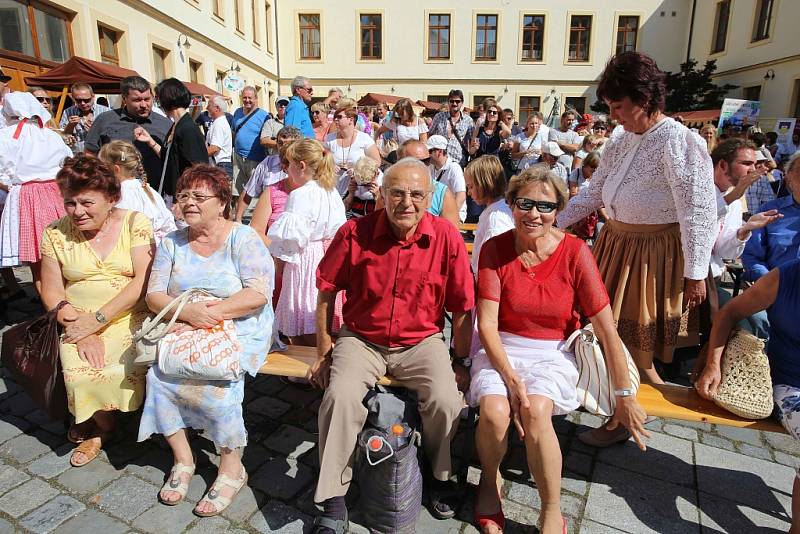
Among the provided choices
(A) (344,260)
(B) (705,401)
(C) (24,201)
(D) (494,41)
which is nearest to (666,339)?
(B) (705,401)

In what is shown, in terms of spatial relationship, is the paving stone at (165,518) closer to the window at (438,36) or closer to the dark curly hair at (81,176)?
the dark curly hair at (81,176)

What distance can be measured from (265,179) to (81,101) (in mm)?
3637

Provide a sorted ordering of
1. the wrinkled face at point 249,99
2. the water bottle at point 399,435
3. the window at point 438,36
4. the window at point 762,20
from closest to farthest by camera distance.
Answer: the water bottle at point 399,435 < the wrinkled face at point 249,99 < the window at point 762,20 < the window at point 438,36

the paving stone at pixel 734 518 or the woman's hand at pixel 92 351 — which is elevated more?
the woman's hand at pixel 92 351

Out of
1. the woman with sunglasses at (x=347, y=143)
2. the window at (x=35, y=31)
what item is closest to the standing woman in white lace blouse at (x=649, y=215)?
the woman with sunglasses at (x=347, y=143)

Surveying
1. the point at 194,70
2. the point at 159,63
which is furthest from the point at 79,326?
the point at 194,70

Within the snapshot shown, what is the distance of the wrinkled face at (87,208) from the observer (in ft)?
8.71

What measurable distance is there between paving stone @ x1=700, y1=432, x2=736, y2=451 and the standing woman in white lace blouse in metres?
0.52

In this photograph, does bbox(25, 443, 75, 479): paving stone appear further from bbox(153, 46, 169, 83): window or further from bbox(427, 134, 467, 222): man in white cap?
bbox(153, 46, 169, 83): window

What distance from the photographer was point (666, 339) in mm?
2596

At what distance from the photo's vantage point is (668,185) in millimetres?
2400

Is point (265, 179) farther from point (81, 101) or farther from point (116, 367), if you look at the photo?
point (81, 101)

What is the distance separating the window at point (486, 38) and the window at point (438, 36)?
61.6 inches

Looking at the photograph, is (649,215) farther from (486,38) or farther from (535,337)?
(486,38)
